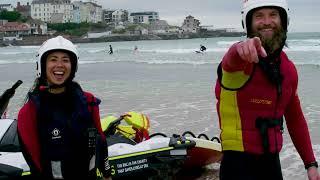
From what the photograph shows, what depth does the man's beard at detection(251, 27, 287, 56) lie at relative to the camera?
258cm

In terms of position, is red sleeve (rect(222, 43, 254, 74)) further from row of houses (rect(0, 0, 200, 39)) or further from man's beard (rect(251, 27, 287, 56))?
row of houses (rect(0, 0, 200, 39))

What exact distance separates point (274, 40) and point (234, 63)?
29 centimetres

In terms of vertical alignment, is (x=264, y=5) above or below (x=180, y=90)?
above

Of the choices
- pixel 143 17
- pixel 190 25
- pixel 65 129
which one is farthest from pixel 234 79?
pixel 143 17

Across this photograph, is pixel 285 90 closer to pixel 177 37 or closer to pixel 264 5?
pixel 264 5

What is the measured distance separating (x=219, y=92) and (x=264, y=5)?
0.50 m

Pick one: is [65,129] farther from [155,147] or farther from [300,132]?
[155,147]

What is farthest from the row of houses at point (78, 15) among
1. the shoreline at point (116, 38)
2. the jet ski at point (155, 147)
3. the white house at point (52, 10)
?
the jet ski at point (155, 147)

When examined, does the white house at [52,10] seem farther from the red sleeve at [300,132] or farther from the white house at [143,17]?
the red sleeve at [300,132]

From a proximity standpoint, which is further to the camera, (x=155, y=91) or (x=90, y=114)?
(x=155, y=91)

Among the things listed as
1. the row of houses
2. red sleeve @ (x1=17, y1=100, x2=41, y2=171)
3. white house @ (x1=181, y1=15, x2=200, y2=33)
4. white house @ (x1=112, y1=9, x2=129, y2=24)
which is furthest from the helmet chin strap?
white house @ (x1=112, y1=9, x2=129, y2=24)

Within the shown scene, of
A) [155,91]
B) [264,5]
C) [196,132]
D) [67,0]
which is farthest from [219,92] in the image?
[67,0]

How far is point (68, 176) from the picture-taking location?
3.30 meters

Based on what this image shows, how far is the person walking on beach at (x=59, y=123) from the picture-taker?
322 cm
